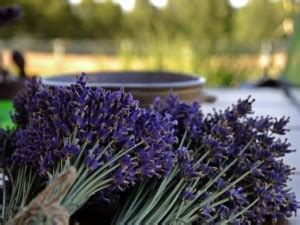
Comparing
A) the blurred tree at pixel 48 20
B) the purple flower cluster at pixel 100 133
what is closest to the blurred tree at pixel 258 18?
the blurred tree at pixel 48 20

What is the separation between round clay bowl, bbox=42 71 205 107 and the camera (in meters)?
1.13

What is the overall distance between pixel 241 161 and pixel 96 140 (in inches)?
8.9

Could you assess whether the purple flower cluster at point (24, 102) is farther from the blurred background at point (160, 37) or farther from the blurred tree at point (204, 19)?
the blurred tree at point (204, 19)

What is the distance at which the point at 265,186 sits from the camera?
774mm

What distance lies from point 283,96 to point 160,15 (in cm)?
782

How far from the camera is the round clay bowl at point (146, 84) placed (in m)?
1.13

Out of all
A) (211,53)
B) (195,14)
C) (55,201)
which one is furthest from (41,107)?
A: (195,14)

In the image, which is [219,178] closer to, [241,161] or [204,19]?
[241,161]

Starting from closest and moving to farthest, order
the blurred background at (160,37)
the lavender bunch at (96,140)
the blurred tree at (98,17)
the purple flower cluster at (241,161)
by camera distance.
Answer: the lavender bunch at (96,140)
the purple flower cluster at (241,161)
the blurred background at (160,37)
the blurred tree at (98,17)

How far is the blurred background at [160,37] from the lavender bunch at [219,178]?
182 cm

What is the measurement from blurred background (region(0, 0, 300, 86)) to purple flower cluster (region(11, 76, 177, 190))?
1.87 m

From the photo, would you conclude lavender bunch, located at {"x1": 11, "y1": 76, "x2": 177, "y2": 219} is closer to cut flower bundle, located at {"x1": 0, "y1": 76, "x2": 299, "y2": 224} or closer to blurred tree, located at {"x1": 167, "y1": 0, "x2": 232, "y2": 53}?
cut flower bundle, located at {"x1": 0, "y1": 76, "x2": 299, "y2": 224}

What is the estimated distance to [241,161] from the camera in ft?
2.57

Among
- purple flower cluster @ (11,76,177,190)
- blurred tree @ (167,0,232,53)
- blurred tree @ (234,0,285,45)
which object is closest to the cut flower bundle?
purple flower cluster @ (11,76,177,190)
